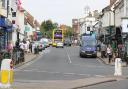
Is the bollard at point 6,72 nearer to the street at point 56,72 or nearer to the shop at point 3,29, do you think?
the street at point 56,72

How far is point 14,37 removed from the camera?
7594 cm

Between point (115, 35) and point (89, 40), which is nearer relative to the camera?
point (89, 40)

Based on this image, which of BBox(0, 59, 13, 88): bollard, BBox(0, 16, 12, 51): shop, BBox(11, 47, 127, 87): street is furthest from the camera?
BBox(0, 16, 12, 51): shop

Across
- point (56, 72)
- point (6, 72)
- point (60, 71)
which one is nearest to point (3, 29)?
point (60, 71)

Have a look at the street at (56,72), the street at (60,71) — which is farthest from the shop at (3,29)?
the street at (56,72)

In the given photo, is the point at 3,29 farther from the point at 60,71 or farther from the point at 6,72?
the point at 6,72

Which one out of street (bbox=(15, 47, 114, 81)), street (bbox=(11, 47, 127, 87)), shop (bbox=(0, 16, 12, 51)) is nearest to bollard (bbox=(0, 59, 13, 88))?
street (bbox=(11, 47, 127, 87))

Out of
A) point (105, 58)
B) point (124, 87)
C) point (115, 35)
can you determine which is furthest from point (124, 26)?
point (124, 87)

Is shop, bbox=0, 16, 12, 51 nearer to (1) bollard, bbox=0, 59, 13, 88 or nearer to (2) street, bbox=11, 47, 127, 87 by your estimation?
(2) street, bbox=11, 47, 127, 87

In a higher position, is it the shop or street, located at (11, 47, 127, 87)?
the shop

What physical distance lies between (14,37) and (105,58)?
1975 centimetres

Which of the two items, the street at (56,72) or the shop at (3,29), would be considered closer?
the street at (56,72)

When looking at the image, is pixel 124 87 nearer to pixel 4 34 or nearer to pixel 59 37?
pixel 4 34

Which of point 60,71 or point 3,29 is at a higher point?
point 3,29
